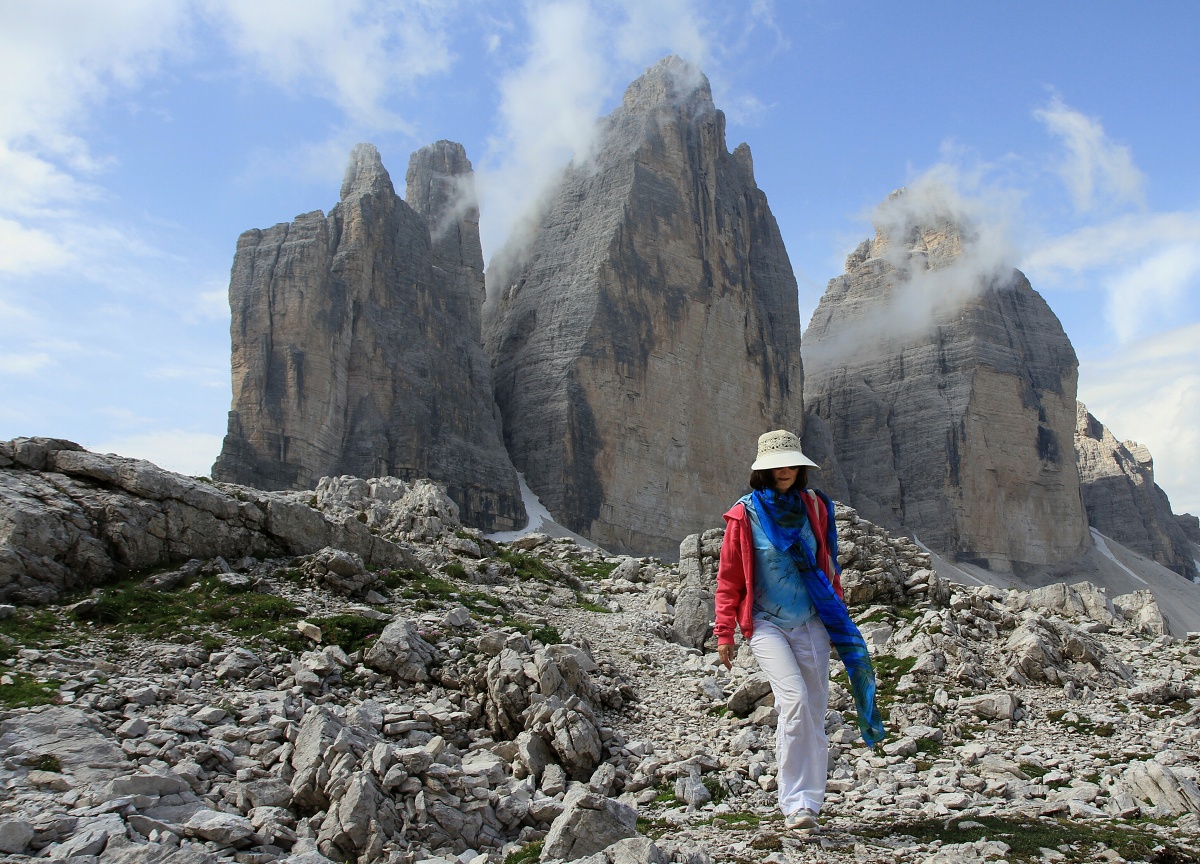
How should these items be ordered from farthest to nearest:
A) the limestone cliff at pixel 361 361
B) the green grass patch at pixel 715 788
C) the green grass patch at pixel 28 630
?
the limestone cliff at pixel 361 361, the green grass patch at pixel 28 630, the green grass patch at pixel 715 788

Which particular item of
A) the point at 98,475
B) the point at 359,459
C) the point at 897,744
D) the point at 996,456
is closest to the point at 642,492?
the point at 359,459

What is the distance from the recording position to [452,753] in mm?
11102

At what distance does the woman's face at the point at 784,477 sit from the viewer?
8.40 meters

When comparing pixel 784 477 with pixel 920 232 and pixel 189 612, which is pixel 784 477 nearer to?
pixel 189 612

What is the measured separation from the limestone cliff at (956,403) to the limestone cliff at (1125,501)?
1618cm

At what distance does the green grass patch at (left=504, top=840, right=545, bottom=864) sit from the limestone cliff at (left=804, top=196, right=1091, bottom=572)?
277 ft

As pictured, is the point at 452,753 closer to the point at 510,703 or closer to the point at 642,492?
the point at 510,703

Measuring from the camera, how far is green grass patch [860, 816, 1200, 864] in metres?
7.05

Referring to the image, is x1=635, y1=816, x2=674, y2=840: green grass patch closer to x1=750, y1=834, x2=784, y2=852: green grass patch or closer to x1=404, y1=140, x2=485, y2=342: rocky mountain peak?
x1=750, y1=834, x2=784, y2=852: green grass patch

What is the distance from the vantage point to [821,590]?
8203mm

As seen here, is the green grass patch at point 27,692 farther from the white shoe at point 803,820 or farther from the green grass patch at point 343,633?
the white shoe at point 803,820

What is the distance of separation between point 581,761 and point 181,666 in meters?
5.68

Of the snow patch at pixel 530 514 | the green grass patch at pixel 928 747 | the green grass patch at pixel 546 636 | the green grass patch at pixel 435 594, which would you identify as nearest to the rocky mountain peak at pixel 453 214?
the snow patch at pixel 530 514

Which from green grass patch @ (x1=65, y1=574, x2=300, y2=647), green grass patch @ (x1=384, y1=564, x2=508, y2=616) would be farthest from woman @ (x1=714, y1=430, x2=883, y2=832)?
green grass patch @ (x1=384, y1=564, x2=508, y2=616)
